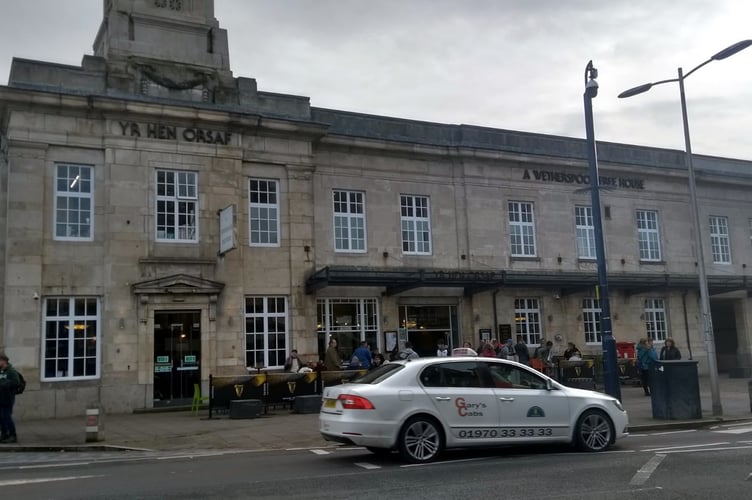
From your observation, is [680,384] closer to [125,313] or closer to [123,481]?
[123,481]

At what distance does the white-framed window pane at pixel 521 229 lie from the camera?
88.5 feet

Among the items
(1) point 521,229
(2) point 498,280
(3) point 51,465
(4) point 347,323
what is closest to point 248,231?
(4) point 347,323

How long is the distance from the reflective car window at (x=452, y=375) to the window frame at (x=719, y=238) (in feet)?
78.3

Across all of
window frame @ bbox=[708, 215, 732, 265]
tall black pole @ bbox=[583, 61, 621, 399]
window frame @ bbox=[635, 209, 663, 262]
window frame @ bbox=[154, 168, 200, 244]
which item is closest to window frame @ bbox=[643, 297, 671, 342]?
window frame @ bbox=[635, 209, 663, 262]

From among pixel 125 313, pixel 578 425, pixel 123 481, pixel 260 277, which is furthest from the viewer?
pixel 260 277

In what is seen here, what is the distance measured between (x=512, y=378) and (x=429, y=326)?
46.0ft

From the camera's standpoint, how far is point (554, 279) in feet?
82.4

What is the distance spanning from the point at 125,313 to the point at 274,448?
8.94 metres

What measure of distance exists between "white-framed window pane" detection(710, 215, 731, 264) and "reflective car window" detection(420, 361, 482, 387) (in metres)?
23.9

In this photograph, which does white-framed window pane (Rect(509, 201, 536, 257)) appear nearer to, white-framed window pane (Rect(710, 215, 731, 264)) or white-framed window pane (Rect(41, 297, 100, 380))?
white-framed window pane (Rect(710, 215, 731, 264))

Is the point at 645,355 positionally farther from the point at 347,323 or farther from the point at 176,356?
the point at 176,356

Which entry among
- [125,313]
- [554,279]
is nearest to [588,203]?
[554,279]

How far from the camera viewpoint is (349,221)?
24.2 m

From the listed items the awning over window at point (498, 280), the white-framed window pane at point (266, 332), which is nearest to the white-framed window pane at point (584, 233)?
the awning over window at point (498, 280)
